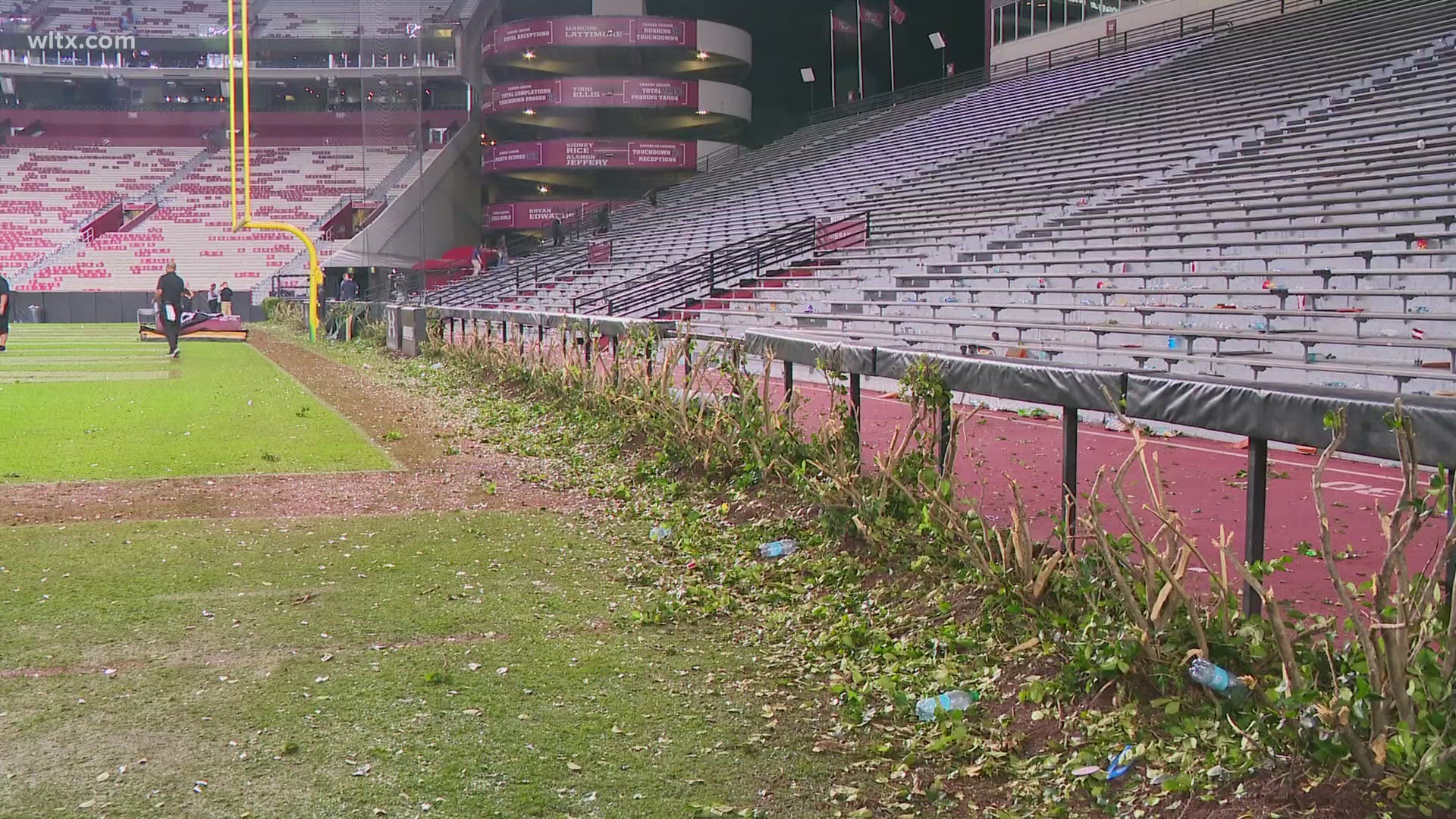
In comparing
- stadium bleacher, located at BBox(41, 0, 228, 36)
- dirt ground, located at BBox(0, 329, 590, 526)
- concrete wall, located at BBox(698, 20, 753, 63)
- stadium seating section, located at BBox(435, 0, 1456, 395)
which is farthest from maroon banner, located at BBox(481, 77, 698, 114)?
dirt ground, located at BBox(0, 329, 590, 526)

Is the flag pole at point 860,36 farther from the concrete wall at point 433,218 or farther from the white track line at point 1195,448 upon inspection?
the white track line at point 1195,448

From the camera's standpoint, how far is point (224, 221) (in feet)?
162

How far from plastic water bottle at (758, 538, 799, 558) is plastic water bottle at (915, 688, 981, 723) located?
80.8 inches

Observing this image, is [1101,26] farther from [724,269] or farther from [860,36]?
[724,269]

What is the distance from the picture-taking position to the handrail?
30.3 metres

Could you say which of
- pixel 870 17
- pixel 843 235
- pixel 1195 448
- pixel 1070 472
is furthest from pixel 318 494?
pixel 870 17

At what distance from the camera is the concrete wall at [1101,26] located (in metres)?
31.8

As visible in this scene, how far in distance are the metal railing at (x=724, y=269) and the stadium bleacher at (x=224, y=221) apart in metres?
19.4

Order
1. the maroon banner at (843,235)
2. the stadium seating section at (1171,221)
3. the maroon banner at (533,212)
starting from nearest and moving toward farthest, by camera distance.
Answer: the stadium seating section at (1171,221), the maroon banner at (843,235), the maroon banner at (533,212)

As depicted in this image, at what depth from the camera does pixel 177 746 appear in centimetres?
358

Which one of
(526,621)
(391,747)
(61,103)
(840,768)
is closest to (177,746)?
(391,747)

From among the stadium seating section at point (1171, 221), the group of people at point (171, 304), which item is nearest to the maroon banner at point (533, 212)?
the stadium seating section at point (1171, 221)

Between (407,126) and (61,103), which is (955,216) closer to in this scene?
(407,126)

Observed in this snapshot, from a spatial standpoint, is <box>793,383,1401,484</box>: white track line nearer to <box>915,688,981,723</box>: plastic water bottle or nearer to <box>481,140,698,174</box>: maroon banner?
<box>915,688,981,723</box>: plastic water bottle
